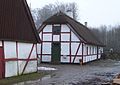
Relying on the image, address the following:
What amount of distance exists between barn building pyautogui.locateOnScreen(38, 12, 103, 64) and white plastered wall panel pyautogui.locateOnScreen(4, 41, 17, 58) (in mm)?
20001

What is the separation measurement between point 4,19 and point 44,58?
75.0 ft

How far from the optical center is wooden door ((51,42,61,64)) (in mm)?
46947

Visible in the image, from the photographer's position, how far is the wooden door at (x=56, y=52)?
46.9 metres

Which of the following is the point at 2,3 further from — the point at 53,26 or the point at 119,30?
the point at 119,30

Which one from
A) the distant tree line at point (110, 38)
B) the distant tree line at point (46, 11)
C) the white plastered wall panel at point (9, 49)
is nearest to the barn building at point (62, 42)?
the white plastered wall panel at point (9, 49)

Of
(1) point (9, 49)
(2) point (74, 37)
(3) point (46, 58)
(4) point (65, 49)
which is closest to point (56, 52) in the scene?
(4) point (65, 49)

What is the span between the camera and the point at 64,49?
4688 centimetres

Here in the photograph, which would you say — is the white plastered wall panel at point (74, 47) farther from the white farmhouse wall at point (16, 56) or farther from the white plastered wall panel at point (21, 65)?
the white plastered wall panel at point (21, 65)

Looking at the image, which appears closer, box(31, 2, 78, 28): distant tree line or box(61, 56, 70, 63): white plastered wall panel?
box(61, 56, 70, 63): white plastered wall panel

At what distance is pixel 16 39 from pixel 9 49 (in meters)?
1.03

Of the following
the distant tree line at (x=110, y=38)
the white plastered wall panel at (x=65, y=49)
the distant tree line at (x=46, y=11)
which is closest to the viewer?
the white plastered wall panel at (x=65, y=49)

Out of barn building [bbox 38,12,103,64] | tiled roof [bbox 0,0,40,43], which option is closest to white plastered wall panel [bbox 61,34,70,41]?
barn building [bbox 38,12,103,64]

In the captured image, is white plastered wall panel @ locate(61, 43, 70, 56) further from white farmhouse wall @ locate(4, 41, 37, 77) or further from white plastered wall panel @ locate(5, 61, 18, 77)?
white plastered wall panel @ locate(5, 61, 18, 77)

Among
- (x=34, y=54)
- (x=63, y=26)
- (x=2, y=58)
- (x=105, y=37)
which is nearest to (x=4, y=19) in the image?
(x=2, y=58)
